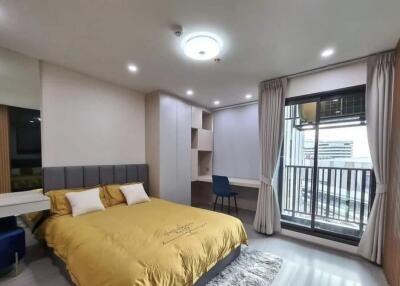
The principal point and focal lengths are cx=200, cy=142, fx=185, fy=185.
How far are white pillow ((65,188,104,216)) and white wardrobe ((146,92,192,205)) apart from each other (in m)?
1.21

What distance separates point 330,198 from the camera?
342cm

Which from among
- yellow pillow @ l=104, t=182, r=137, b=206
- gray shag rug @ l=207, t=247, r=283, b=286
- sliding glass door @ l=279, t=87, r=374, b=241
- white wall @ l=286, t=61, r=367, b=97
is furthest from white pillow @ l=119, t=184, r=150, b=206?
white wall @ l=286, t=61, r=367, b=97

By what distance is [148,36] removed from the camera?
2.01 metres

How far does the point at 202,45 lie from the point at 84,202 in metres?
2.53

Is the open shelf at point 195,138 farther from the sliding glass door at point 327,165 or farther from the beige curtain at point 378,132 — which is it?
the beige curtain at point 378,132

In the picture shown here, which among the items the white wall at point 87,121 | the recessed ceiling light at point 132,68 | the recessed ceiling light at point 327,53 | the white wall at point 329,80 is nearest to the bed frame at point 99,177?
the white wall at point 87,121

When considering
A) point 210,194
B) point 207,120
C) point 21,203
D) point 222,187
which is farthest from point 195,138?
point 21,203

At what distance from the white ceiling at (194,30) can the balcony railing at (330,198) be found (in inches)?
75.5

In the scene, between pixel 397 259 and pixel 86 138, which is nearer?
pixel 397 259

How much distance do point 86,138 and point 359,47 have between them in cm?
398

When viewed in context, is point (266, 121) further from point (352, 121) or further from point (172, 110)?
point (172, 110)

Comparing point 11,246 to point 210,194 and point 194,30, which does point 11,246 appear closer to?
point 194,30

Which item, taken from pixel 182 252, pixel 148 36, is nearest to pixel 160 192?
pixel 182 252

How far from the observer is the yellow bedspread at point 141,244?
1.42 m
